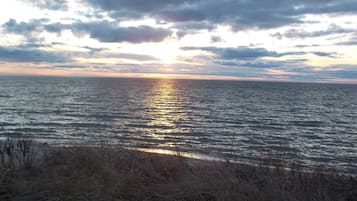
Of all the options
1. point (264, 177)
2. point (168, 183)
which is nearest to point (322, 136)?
point (264, 177)

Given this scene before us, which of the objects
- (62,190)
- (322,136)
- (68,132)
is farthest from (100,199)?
(322,136)

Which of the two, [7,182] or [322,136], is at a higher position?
[7,182]

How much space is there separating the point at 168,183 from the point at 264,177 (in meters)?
2.35

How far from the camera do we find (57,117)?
27984mm

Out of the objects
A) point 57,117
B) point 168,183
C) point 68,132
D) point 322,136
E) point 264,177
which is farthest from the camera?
point 57,117

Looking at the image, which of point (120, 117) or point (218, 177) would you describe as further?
point (120, 117)

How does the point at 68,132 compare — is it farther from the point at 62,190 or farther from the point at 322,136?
the point at 322,136

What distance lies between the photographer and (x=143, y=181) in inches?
261

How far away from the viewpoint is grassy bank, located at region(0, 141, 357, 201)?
5641 mm

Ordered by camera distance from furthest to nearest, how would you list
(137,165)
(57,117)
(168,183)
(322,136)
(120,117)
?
(120,117) < (57,117) < (322,136) < (137,165) < (168,183)

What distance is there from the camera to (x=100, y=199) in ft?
17.6

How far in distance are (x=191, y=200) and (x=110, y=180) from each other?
6.08 ft

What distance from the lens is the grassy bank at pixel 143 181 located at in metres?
5.64

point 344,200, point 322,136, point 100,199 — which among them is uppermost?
point 100,199
